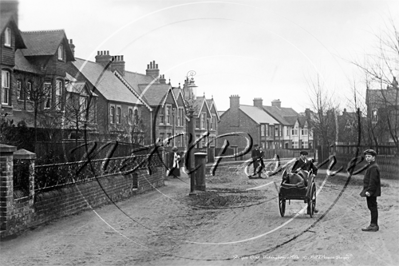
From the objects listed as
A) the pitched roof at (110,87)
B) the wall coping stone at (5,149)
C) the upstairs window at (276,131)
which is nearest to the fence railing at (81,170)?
the wall coping stone at (5,149)

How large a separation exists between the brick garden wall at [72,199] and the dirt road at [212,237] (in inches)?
9.5

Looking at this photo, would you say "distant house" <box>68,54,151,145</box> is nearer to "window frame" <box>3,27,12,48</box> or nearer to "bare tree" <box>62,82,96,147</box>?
"bare tree" <box>62,82,96,147</box>

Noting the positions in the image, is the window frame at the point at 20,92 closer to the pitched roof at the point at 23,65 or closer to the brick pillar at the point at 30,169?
the pitched roof at the point at 23,65

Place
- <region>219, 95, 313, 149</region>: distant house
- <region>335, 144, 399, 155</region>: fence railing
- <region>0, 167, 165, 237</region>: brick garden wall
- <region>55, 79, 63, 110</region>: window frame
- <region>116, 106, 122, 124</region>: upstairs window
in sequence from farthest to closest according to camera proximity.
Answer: <region>219, 95, 313, 149</region>: distant house → <region>116, 106, 122, 124</region>: upstairs window → <region>335, 144, 399, 155</region>: fence railing → <region>55, 79, 63, 110</region>: window frame → <region>0, 167, 165, 237</region>: brick garden wall

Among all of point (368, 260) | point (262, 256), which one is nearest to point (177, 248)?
point (262, 256)

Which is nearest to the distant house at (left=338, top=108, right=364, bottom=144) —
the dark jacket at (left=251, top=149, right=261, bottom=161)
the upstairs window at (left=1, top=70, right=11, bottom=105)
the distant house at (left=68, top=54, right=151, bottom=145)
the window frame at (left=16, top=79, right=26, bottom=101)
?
the dark jacket at (left=251, top=149, right=261, bottom=161)

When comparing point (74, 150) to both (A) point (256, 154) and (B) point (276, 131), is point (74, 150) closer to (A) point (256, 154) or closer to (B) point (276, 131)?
(A) point (256, 154)

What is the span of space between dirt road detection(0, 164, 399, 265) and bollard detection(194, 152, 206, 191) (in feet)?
6.94

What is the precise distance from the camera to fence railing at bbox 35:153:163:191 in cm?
Result: 984

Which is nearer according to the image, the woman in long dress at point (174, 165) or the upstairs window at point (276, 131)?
the woman in long dress at point (174, 165)

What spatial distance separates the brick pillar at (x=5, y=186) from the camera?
814 cm

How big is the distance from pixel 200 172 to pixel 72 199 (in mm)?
5278

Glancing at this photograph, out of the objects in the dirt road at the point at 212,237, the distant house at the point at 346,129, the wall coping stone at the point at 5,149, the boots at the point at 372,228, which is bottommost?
the dirt road at the point at 212,237

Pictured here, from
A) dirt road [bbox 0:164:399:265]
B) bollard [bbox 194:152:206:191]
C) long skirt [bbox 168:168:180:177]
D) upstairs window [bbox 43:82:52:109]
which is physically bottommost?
dirt road [bbox 0:164:399:265]
